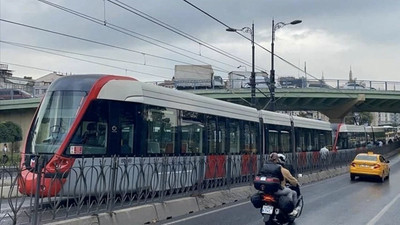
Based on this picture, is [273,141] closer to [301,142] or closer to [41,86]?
[301,142]

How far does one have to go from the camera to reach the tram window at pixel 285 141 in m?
27.7

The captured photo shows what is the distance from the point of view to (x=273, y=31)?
32.6m

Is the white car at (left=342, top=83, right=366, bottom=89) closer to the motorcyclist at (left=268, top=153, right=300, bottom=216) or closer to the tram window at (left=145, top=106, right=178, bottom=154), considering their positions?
the tram window at (left=145, top=106, right=178, bottom=154)

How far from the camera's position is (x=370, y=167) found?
24.9 meters

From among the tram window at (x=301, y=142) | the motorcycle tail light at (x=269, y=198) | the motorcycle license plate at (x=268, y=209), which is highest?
the tram window at (x=301, y=142)

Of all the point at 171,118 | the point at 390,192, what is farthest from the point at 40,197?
the point at 390,192

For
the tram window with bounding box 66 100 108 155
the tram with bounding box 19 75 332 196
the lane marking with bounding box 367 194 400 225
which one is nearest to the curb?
the tram with bounding box 19 75 332 196

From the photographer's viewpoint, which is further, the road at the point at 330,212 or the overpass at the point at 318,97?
the overpass at the point at 318,97

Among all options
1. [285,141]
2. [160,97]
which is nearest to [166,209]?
[160,97]

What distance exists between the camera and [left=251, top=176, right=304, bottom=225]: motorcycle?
9695 mm

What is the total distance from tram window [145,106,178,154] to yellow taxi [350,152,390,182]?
42.1 ft

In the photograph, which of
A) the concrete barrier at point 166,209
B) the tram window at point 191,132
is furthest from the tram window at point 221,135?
the concrete barrier at point 166,209

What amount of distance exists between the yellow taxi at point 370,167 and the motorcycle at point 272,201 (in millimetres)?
16274

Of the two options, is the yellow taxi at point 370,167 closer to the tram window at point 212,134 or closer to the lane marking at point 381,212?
the lane marking at point 381,212
